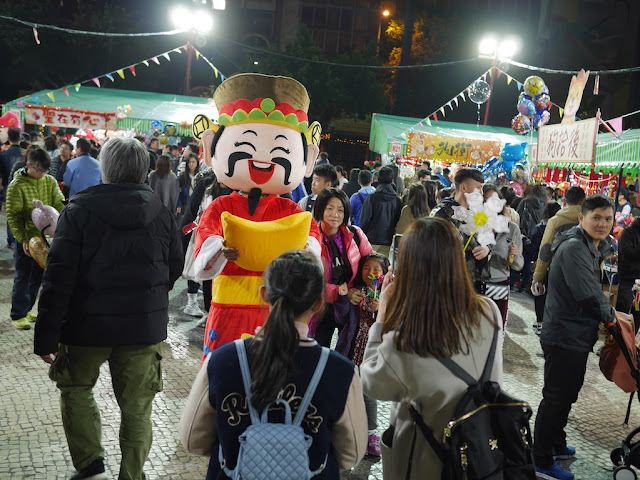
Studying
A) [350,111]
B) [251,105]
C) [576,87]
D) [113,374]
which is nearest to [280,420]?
[113,374]

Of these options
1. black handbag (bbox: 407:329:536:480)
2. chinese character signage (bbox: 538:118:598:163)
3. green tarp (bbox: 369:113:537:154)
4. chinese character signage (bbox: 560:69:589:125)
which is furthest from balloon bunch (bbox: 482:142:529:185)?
black handbag (bbox: 407:329:536:480)

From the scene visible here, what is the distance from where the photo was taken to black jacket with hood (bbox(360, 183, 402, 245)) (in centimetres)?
778

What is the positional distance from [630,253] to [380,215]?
9.61 feet

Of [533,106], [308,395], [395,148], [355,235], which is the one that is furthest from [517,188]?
[308,395]

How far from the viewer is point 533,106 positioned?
44.1ft

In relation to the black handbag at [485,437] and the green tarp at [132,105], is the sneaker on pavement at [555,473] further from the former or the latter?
the green tarp at [132,105]

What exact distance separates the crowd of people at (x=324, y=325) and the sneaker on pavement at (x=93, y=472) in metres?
0.01

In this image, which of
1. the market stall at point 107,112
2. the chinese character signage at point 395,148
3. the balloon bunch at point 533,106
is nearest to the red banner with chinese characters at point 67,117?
the market stall at point 107,112

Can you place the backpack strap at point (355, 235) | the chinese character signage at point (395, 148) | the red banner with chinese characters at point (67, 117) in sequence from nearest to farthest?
the backpack strap at point (355, 235) < the chinese character signage at point (395, 148) < the red banner with chinese characters at point (67, 117)

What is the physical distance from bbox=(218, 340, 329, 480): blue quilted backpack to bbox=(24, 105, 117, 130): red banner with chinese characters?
58.0ft

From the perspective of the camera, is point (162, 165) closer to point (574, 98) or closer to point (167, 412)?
point (167, 412)

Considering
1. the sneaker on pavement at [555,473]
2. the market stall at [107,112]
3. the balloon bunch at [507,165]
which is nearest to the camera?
the sneaker on pavement at [555,473]

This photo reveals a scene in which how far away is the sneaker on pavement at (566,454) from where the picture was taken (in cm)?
438

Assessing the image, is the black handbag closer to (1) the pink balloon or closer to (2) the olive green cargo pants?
(2) the olive green cargo pants
